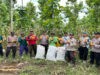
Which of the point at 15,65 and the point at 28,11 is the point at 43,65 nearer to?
the point at 15,65

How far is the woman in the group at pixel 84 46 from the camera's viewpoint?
13.4m

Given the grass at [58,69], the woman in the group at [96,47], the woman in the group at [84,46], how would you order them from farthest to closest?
the woman in the group at [84,46] → the woman in the group at [96,47] → the grass at [58,69]

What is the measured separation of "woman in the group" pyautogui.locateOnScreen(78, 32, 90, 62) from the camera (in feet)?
43.9

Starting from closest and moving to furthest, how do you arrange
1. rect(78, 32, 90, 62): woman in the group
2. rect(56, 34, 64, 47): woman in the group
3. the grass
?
the grass < rect(78, 32, 90, 62): woman in the group < rect(56, 34, 64, 47): woman in the group

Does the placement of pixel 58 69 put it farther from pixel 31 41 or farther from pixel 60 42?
pixel 31 41

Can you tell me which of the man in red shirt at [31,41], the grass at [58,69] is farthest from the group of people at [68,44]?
the grass at [58,69]

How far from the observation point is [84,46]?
1362 centimetres

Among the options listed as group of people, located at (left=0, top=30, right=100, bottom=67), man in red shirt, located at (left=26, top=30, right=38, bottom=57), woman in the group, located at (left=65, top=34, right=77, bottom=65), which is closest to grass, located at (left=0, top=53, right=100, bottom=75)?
woman in the group, located at (left=65, top=34, right=77, bottom=65)

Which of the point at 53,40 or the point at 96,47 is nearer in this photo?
the point at 96,47

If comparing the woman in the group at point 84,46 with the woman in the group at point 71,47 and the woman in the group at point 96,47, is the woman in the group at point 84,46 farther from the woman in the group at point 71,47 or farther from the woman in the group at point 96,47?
the woman in the group at point 96,47

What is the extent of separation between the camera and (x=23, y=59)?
14.3 metres

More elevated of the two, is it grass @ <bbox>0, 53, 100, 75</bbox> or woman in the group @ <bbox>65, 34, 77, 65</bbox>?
woman in the group @ <bbox>65, 34, 77, 65</bbox>

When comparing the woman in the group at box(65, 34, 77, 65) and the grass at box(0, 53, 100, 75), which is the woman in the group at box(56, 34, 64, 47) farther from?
the grass at box(0, 53, 100, 75)

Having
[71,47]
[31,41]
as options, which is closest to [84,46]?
[71,47]
